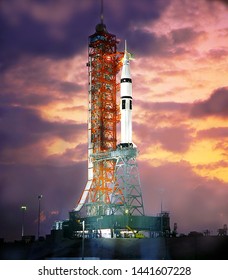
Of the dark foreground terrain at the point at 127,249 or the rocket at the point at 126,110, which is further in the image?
the rocket at the point at 126,110

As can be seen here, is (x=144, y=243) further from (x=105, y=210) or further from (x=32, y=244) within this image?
(x=105, y=210)

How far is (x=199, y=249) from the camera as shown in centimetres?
7669

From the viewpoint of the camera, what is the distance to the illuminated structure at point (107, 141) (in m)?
117

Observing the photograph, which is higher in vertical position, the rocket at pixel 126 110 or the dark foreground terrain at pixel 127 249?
the rocket at pixel 126 110

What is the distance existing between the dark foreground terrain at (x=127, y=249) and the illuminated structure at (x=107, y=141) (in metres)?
17.1

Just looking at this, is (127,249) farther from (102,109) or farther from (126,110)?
(102,109)

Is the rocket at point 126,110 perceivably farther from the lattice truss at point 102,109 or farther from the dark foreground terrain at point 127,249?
the dark foreground terrain at point 127,249

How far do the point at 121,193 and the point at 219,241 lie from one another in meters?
49.3

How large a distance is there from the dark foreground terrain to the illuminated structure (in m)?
17.1

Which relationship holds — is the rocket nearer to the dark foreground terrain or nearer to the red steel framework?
the red steel framework

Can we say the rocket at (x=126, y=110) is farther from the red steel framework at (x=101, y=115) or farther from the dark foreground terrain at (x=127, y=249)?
the dark foreground terrain at (x=127, y=249)

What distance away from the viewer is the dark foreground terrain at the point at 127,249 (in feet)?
250

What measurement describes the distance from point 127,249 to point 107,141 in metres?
50.2
